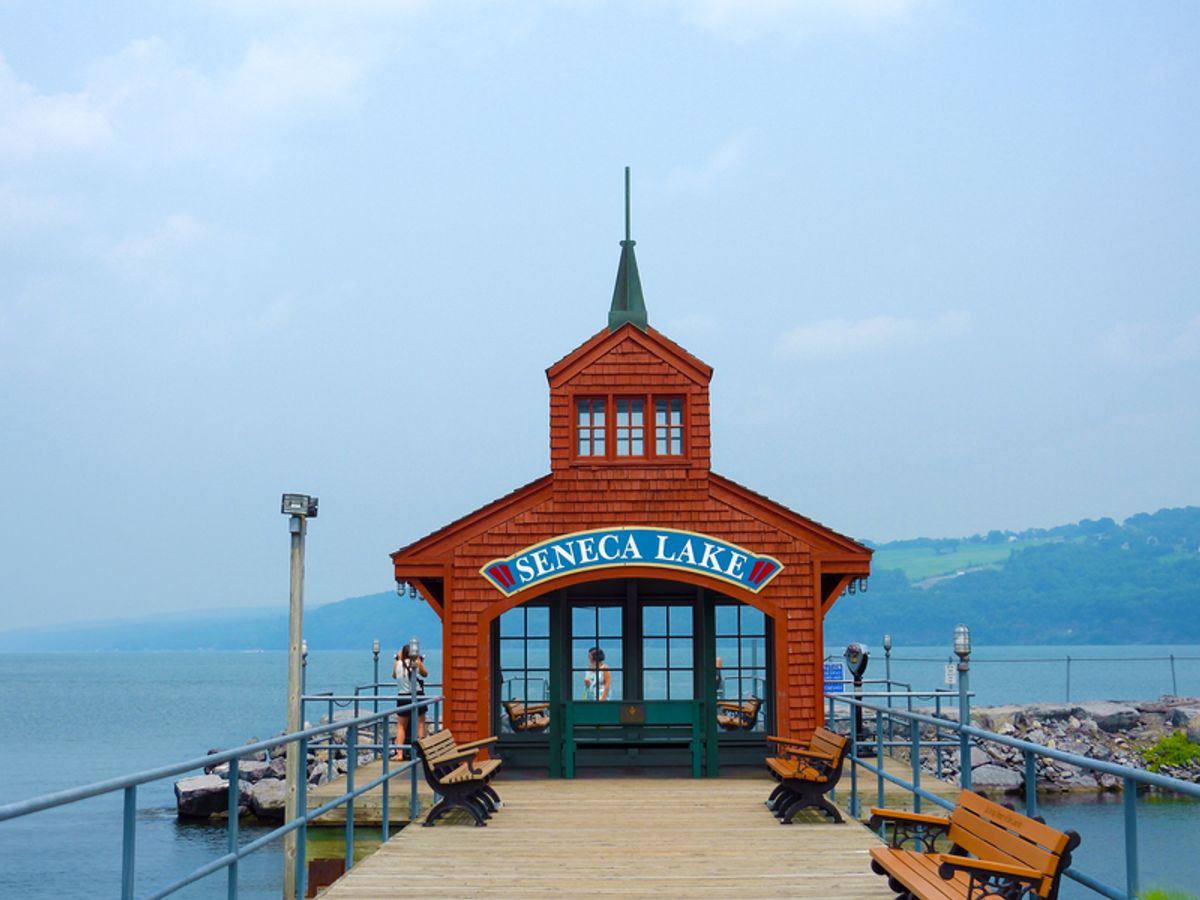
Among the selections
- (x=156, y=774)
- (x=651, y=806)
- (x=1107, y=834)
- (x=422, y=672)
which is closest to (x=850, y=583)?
(x=651, y=806)

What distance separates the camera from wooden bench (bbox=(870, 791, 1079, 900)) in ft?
20.7

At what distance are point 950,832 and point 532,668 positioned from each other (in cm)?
985

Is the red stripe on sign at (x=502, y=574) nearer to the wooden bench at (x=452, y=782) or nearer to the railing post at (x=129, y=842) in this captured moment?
the wooden bench at (x=452, y=782)

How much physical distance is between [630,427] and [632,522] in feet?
3.81

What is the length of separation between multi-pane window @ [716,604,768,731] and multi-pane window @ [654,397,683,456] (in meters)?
2.17

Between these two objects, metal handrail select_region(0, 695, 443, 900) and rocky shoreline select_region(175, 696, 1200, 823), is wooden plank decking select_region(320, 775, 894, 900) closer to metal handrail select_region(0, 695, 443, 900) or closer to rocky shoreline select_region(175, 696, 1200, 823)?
metal handrail select_region(0, 695, 443, 900)

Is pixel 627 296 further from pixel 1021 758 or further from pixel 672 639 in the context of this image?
pixel 1021 758

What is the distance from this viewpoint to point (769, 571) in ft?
53.5

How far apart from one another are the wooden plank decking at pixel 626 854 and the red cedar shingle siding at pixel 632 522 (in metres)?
2.52

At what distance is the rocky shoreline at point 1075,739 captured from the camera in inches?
1105

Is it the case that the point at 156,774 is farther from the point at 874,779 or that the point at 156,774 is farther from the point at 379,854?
the point at 874,779

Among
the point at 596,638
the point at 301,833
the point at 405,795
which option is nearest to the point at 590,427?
the point at 596,638

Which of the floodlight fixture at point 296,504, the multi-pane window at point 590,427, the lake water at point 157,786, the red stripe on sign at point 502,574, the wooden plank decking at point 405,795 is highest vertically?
the multi-pane window at point 590,427

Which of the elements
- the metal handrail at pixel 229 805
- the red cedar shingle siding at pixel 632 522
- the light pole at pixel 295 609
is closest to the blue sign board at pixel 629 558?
the red cedar shingle siding at pixel 632 522
